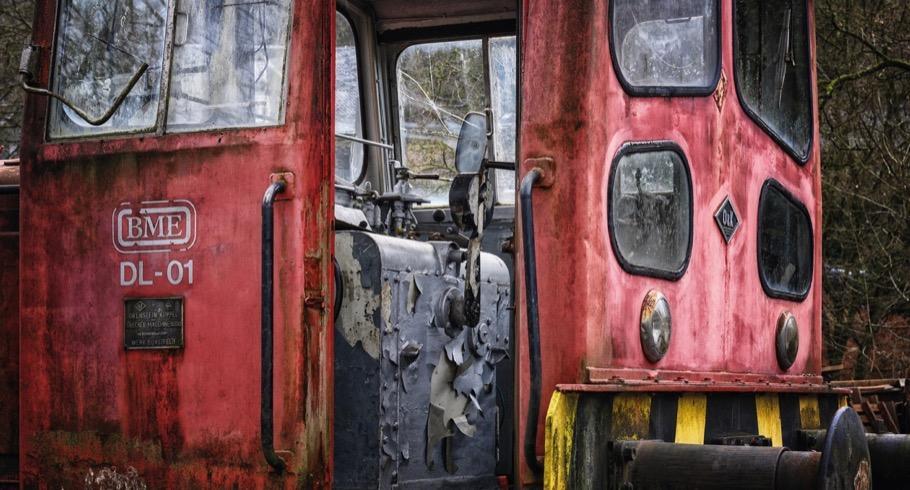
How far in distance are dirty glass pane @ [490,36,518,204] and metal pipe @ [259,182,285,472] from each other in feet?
8.23

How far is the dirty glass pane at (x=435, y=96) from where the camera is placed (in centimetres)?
625


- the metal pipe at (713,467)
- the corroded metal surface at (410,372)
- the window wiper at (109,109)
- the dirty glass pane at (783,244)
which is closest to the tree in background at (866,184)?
the dirty glass pane at (783,244)

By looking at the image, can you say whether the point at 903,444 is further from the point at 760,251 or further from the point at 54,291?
the point at 54,291

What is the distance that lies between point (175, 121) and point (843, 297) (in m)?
10.6

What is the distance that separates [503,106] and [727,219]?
6.18 ft

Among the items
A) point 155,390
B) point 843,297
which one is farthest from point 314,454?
point 843,297

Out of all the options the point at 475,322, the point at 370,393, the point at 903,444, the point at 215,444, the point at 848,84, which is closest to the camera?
the point at 215,444

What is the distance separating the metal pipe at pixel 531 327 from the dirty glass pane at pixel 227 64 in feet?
2.92

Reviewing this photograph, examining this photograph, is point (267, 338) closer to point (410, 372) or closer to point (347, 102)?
point (410, 372)

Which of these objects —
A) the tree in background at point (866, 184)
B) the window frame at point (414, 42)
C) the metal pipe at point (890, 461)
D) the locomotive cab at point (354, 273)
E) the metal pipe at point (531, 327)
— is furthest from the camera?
the tree in background at point (866, 184)

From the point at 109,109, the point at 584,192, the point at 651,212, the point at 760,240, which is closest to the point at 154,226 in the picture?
the point at 109,109

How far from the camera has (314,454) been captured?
3.72m

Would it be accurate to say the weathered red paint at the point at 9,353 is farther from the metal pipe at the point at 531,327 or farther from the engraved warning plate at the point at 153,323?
the metal pipe at the point at 531,327

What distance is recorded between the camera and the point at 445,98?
20.6 ft
